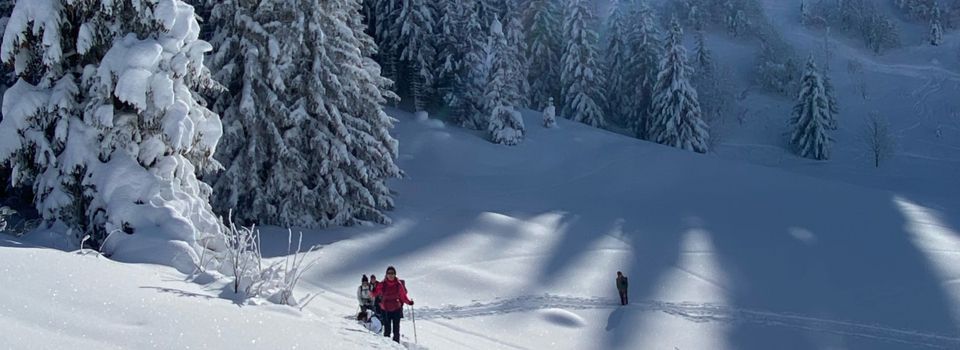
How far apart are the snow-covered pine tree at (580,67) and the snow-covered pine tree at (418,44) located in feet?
43.2

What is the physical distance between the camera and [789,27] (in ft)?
329

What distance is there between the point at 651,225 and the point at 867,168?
117 ft

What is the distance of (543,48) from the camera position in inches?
2232

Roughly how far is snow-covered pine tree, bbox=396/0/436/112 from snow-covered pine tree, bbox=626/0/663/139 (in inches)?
777

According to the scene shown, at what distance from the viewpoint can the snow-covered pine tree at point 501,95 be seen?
40406 mm

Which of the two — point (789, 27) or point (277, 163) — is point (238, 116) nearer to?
point (277, 163)

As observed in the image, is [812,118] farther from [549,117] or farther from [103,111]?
[103,111]

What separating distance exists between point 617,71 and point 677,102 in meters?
8.68

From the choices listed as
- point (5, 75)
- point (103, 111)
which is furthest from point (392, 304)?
point (5, 75)

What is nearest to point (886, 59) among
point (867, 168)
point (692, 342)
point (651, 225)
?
point (867, 168)

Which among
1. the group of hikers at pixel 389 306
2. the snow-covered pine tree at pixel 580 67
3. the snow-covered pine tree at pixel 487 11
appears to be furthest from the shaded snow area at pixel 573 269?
the snow-covered pine tree at pixel 487 11

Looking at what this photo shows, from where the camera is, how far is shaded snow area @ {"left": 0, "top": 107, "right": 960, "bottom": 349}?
654cm

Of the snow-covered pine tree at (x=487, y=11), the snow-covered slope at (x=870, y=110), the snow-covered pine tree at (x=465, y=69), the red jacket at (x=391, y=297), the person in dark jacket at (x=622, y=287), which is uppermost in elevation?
the snow-covered pine tree at (x=487, y=11)

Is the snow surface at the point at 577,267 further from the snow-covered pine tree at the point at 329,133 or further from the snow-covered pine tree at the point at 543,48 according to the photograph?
the snow-covered pine tree at the point at 543,48
